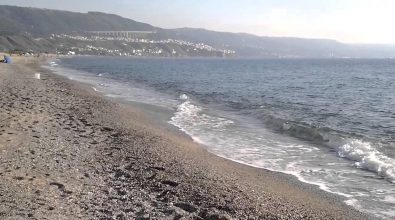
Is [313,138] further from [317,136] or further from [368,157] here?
[368,157]

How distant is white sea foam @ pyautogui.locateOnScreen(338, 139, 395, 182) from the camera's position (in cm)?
1218

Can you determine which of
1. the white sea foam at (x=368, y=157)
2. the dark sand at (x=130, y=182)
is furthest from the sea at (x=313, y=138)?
the dark sand at (x=130, y=182)

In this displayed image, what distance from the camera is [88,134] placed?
14.2 m

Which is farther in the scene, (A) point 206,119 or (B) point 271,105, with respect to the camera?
(B) point 271,105

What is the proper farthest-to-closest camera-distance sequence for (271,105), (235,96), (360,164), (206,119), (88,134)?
(235,96), (271,105), (206,119), (88,134), (360,164)

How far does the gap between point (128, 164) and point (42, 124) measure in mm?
5851

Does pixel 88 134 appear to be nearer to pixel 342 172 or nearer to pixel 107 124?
pixel 107 124

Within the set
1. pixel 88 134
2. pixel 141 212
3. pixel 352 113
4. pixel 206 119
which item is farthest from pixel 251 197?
pixel 352 113

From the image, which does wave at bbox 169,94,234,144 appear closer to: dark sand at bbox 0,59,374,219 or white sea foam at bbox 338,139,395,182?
dark sand at bbox 0,59,374,219

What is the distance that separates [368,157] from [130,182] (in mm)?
8194

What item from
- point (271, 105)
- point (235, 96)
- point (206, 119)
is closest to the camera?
point (206, 119)

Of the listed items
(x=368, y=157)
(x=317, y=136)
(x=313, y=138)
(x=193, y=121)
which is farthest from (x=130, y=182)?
(x=193, y=121)

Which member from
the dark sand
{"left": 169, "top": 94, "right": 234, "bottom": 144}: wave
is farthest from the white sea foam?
{"left": 169, "top": 94, "right": 234, "bottom": 144}: wave

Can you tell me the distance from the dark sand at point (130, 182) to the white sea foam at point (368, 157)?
304cm
